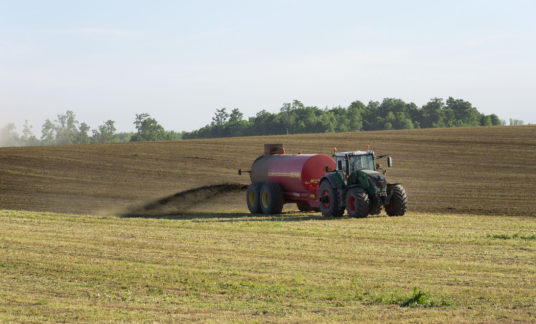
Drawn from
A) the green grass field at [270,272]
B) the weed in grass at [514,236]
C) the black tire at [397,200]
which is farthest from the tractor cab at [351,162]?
the weed in grass at [514,236]

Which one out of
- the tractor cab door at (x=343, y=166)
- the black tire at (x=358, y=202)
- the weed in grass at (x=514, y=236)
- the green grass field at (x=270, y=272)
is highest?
the tractor cab door at (x=343, y=166)

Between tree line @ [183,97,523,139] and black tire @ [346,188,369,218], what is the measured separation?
78871 mm

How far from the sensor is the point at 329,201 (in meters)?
25.0

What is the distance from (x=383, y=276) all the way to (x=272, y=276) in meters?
2.06

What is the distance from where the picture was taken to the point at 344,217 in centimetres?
2491

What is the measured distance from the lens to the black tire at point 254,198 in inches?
1096

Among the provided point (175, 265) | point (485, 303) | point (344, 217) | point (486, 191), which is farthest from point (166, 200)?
point (485, 303)

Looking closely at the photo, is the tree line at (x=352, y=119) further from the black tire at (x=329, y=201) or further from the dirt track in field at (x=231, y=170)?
the black tire at (x=329, y=201)

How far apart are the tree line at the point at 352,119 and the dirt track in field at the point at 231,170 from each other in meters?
46.9

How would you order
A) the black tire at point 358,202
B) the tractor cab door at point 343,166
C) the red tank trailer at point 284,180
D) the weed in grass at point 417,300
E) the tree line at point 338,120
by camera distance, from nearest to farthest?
the weed in grass at point 417,300 < the black tire at point 358,202 < the tractor cab door at point 343,166 < the red tank trailer at point 284,180 < the tree line at point 338,120

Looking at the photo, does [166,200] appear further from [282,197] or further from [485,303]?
[485,303]

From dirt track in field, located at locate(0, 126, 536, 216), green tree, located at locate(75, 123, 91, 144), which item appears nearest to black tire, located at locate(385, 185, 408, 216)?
dirt track in field, located at locate(0, 126, 536, 216)

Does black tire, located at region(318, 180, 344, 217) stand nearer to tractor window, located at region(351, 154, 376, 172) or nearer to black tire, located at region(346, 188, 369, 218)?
black tire, located at region(346, 188, 369, 218)

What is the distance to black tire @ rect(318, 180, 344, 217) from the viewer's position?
24.7 m
